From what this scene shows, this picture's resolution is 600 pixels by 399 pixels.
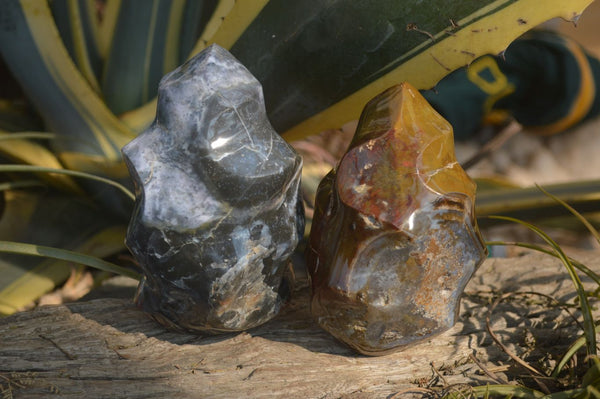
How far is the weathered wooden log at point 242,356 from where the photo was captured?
0.71 meters

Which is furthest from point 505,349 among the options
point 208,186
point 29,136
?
point 29,136

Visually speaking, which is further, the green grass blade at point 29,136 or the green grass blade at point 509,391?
the green grass blade at point 29,136

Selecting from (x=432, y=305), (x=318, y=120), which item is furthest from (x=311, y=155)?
(x=432, y=305)

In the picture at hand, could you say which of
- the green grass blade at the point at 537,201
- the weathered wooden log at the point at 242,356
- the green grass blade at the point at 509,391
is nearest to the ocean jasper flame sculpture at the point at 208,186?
the weathered wooden log at the point at 242,356

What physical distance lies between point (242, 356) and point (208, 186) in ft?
0.74

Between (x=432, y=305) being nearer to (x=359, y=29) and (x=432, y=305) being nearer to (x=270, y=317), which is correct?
(x=270, y=317)

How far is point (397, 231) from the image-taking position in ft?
2.18

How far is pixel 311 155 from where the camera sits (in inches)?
51.8

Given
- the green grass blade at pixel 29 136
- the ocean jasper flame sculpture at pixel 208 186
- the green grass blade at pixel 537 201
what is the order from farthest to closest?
the green grass blade at pixel 537 201 → the green grass blade at pixel 29 136 → the ocean jasper flame sculpture at pixel 208 186

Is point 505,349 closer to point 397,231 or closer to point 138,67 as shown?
point 397,231

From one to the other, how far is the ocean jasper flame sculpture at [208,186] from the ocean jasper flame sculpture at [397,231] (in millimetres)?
81

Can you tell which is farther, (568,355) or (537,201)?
(537,201)

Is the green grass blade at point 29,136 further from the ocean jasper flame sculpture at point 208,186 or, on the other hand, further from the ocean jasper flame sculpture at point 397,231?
the ocean jasper flame sculpture at point 397,231

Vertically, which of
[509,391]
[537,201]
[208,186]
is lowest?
[509,391]
